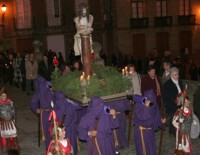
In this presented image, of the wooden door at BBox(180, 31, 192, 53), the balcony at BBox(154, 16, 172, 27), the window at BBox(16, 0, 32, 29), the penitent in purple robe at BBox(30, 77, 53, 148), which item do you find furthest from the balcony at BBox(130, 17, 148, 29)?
the penitent in purple robe at BBox(30, 77, 53, 148)

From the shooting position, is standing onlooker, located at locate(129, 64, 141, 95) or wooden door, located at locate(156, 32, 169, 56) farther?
wooden door, located at locate(156, 32, 169, 56)

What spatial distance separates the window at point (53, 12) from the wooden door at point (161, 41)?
350 inches

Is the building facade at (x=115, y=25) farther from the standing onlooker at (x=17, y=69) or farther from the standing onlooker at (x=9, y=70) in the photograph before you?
the standing onlooker at (x=17, y=69)

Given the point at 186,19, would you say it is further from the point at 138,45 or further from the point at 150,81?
the point at 150,81

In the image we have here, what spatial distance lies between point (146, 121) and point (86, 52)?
2.96 metres

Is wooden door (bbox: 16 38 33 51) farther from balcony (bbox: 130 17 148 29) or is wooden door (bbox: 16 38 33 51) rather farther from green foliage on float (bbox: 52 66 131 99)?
green foliage on float (bbox: 52 66 131 99)

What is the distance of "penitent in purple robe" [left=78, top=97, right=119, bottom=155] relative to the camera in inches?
309

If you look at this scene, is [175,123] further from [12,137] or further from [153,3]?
[153,3]

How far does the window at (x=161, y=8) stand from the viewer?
3384cm

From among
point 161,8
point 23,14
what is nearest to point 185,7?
point 161,8

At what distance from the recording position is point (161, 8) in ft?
112

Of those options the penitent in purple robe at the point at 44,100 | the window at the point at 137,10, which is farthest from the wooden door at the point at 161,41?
the penitent in purple robe at the point at 44,100

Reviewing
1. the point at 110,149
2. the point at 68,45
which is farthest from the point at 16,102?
the point at 68,45

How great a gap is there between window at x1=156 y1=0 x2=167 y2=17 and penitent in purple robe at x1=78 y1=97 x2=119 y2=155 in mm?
26925
